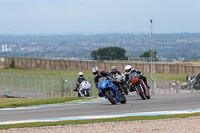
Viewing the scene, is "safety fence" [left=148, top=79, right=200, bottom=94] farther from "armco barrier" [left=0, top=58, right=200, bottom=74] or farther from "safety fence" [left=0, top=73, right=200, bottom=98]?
"armco barrier" [left=0, top=58, right=200, bottom=74]

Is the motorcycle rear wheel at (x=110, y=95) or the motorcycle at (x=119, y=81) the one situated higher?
the motorcycle at (x=119, y=81)

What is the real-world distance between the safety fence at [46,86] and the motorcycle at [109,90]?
29.7 feet

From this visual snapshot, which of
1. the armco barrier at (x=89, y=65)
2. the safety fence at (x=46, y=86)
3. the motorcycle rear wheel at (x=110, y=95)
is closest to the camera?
the motorcycle rear wheel at (x=110, y=95)

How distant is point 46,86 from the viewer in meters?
29.5

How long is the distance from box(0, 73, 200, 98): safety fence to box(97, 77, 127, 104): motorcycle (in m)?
9.04

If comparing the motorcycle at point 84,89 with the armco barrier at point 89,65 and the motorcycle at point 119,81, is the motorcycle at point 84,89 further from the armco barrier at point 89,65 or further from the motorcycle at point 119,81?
the armco barrier at point 89,65

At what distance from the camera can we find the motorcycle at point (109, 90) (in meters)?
16.6

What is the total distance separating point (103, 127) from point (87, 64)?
6070cm

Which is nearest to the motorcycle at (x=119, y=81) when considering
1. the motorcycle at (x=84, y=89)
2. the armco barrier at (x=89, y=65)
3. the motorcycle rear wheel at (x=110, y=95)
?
the motorcycle rear wheel at (x=110, y=95)

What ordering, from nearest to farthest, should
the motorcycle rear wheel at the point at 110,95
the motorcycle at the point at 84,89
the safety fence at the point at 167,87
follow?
the motorcycle rear wheel at the point at 110,95 → the motorcycle at the point at 84,89 → the safety fence at the point at 167,87

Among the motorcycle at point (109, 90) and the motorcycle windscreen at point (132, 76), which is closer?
the motorcycle at point (109, 90)

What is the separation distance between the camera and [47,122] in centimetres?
1248

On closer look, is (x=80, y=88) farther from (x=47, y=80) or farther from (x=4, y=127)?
(x=4, y=127)

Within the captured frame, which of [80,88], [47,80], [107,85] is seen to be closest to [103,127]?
[107,85]
